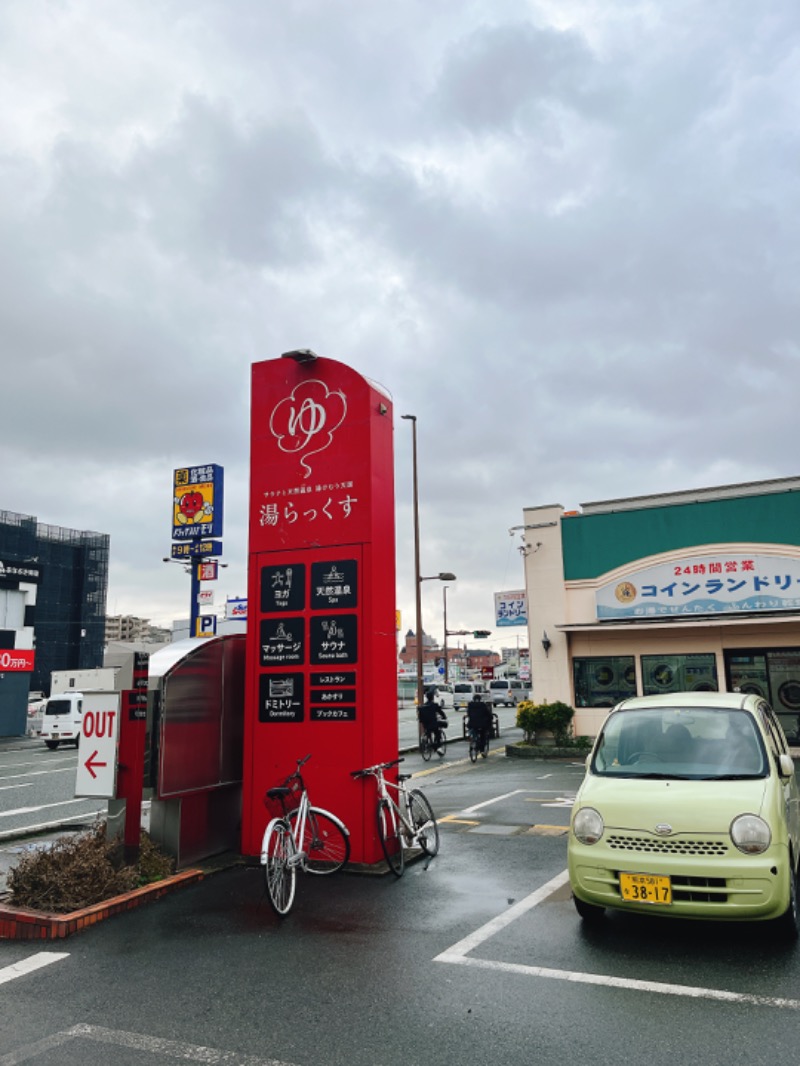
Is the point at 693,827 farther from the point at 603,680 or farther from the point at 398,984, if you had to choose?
the point at 603,680

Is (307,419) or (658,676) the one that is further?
(658,676)

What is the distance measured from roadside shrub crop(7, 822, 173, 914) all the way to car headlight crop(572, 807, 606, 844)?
4.00m

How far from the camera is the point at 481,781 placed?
52.7ft

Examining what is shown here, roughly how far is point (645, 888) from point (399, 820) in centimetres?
332

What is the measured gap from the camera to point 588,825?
578 centimetres

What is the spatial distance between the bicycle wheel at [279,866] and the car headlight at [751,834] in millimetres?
3533

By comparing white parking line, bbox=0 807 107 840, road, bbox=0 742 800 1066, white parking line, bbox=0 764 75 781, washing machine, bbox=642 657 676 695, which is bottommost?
white parking line, bbox=0 764 75 781

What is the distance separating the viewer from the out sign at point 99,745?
728cm

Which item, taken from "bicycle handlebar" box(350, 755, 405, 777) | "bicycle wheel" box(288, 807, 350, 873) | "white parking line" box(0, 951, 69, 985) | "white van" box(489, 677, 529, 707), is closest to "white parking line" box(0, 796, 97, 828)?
"bicycle wheel" box(288, 807, 350, 873)

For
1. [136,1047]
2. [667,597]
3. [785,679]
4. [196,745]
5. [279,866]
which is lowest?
[136,1047]

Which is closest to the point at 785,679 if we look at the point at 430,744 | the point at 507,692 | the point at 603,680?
the point at 603,680

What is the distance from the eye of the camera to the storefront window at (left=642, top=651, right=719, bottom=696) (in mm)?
A: 20047

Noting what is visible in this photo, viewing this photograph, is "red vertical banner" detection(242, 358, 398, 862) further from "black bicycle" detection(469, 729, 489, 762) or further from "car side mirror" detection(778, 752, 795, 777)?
"black bicycle" detection(469, 729, 489, 762)

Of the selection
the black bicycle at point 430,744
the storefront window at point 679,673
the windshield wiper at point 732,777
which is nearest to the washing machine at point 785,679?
the storefront window at point 679,673
